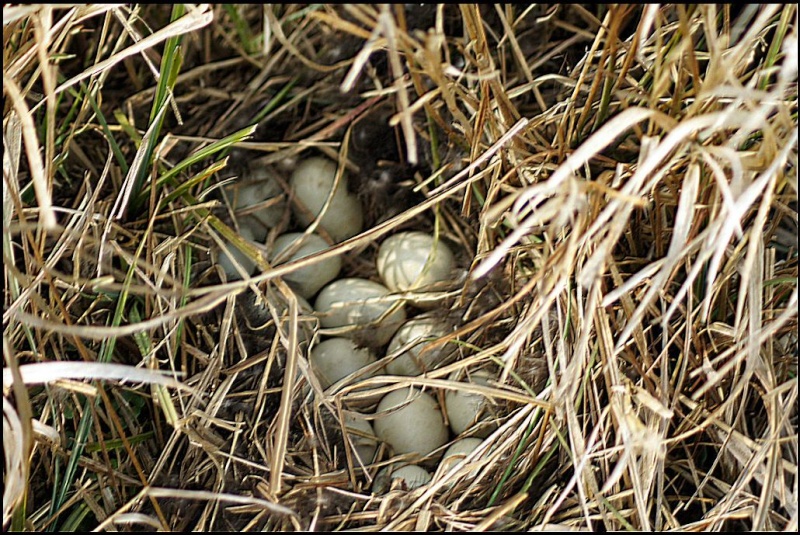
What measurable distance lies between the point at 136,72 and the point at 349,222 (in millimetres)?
421

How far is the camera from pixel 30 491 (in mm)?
943

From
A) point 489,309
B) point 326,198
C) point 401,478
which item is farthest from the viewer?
point 326,198

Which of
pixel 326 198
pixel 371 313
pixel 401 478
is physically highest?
pixel 326 198

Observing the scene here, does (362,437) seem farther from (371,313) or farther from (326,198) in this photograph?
(326,198)

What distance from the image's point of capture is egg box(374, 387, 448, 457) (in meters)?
1.06

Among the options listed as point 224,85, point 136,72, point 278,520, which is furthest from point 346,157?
point 278,520

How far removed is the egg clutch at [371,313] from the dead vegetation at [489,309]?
0.03 meters

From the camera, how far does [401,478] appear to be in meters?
1.00

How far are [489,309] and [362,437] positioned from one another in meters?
0.25

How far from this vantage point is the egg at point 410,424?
106 centimetres

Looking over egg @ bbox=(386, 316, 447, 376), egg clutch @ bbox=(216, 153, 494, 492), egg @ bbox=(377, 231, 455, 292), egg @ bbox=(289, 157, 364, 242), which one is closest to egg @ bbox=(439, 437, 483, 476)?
egg clutch @ bbox=(216, 153, 494, 492)

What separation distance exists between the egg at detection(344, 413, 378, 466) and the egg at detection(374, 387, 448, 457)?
0.05 feet

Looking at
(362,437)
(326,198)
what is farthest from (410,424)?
(326,198)

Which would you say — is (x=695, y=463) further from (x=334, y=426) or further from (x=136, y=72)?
(x=136, y=72)
